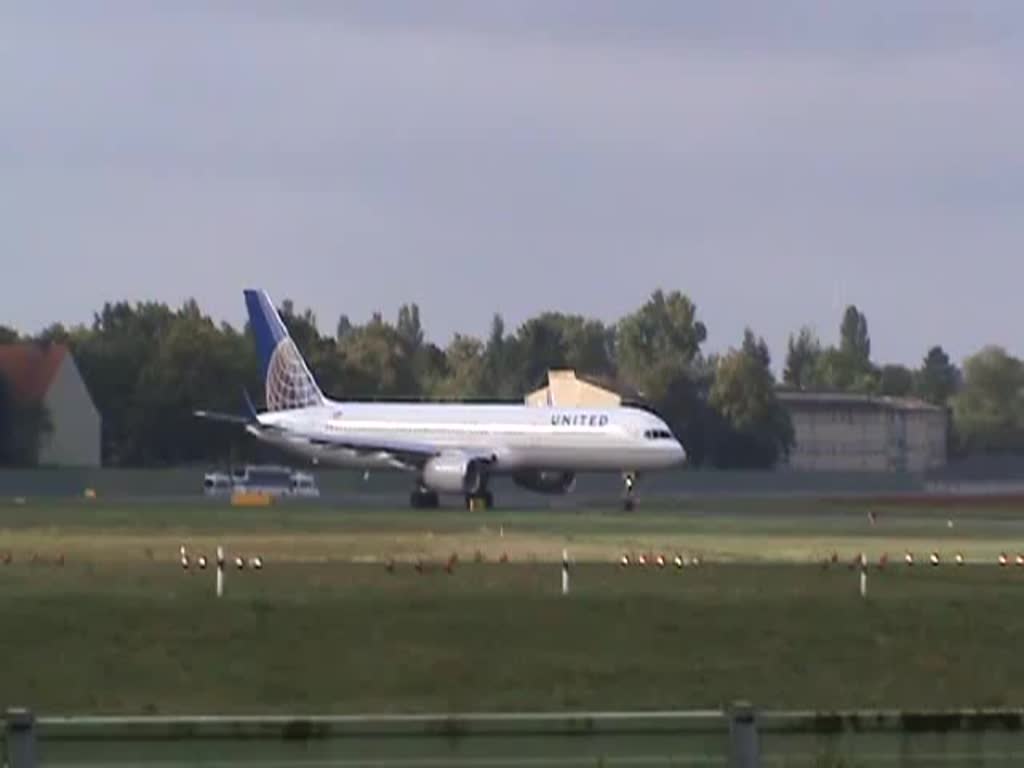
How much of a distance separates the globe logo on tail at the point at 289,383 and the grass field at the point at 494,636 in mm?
50390

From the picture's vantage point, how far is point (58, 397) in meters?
127

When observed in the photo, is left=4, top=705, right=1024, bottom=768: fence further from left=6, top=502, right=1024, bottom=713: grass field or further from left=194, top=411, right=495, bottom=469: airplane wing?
left=194, top=411, right=495, bottom=469: airplane wing

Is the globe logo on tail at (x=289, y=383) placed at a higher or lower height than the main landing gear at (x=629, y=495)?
higher

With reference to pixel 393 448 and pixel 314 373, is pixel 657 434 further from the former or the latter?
pixel 314 373

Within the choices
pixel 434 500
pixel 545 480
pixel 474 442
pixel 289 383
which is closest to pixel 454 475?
pixel 434 500

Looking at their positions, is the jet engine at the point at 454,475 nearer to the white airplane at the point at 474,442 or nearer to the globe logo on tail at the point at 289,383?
the white airplane at the point at 474,442

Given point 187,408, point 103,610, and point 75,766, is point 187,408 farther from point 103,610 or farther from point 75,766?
point 75,766

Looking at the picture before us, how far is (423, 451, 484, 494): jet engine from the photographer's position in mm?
88188

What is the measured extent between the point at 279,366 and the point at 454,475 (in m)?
12.7

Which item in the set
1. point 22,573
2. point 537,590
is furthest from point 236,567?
point 537,590

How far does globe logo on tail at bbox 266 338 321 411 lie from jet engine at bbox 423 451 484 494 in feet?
31.1

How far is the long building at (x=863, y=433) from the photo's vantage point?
18212 cm

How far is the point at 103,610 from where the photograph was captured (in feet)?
99.4

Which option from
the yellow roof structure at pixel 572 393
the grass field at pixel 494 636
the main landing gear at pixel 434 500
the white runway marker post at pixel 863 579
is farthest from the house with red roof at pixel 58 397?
the white runway marker post at pixel 863 579
